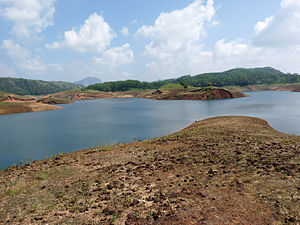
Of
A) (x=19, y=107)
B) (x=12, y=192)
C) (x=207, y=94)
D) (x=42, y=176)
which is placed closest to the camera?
(x=12, y=192)

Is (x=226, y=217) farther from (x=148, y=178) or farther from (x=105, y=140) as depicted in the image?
(x=105, y=140)

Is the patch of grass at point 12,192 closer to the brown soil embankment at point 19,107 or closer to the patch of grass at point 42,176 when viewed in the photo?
the patch of grass at point 42,176

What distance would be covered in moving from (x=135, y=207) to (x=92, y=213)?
202 centimetres

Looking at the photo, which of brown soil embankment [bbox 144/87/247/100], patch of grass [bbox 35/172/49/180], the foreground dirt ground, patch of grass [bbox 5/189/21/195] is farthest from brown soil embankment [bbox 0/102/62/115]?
brown soil embankment [bbox 144/87/247/100]

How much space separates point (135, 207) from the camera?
8992 mm

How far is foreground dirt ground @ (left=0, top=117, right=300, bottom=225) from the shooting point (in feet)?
26.8

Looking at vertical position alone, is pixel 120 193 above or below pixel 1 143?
above

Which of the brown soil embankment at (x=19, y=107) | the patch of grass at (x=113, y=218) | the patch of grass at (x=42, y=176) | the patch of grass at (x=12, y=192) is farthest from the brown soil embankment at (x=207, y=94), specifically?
the patch of grass at (x=113, y=218)

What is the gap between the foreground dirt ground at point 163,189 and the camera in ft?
26.8

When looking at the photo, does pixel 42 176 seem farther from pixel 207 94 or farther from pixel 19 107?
pixel 207 94

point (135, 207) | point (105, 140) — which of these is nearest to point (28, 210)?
point (135, 207)

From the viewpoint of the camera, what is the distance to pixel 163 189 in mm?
10711

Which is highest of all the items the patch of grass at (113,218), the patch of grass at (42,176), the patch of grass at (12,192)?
the patch of grass at (113,218)

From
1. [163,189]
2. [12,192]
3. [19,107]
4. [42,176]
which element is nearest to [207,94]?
[19,107]
